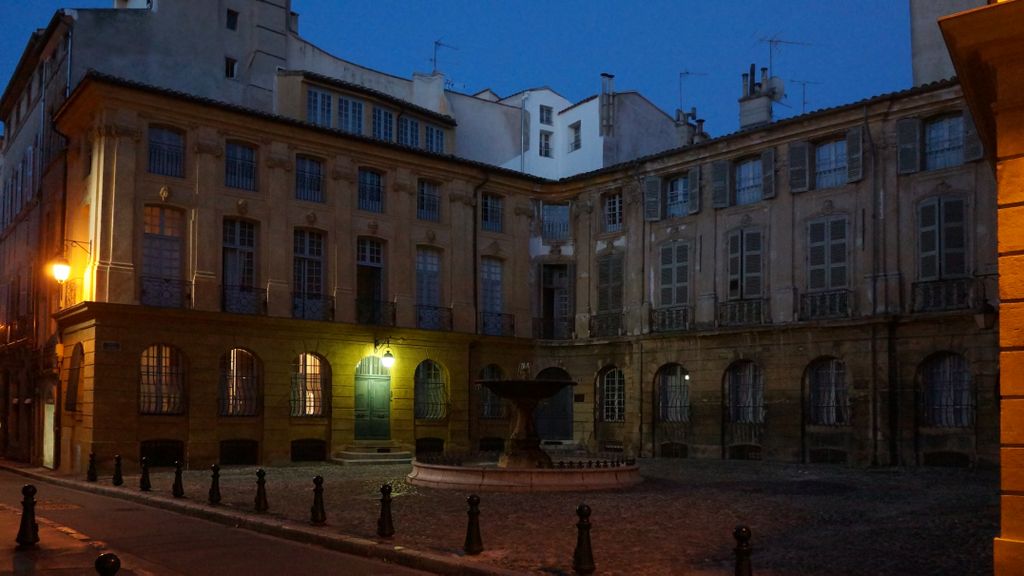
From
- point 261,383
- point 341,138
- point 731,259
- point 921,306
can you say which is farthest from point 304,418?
point 921,306

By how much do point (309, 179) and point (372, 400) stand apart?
649cm

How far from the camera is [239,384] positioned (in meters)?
25.2

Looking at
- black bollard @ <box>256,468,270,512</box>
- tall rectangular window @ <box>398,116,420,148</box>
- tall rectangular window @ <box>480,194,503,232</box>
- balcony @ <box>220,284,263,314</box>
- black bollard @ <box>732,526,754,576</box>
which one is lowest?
black bollard @ <box>256,468,270,512</box>

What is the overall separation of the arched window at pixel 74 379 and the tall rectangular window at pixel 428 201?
1021 centimetres

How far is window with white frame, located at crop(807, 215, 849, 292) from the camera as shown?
24.8 meters

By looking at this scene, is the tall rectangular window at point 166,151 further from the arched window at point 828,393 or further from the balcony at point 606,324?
the arched window at point 828,393

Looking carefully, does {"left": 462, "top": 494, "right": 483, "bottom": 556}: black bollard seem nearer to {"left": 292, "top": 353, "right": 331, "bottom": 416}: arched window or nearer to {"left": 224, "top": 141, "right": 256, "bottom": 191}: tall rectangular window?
{"left": 292, "top": 353, "right": 331, "bottom": 416}: arched window

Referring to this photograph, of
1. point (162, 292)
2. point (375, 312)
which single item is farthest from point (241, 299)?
point (375, 312)

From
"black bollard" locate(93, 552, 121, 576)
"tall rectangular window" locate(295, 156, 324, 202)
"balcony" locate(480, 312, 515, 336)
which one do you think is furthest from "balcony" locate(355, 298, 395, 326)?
"black bollard" locate(93, 552, 121, 576)

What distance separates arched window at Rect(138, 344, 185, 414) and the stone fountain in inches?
330

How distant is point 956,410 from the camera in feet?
73.7

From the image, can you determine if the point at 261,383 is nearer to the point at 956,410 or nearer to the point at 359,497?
the point at 359,497

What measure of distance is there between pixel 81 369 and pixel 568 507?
1479 centimetres

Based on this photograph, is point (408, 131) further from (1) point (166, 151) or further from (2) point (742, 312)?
(2) point (742, 312)
